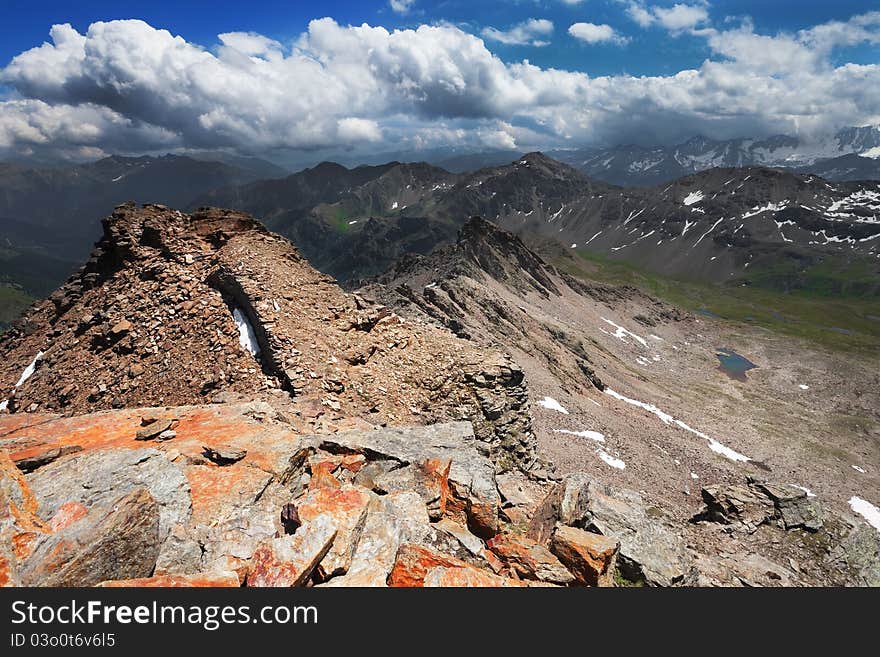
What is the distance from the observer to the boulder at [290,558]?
863 cm

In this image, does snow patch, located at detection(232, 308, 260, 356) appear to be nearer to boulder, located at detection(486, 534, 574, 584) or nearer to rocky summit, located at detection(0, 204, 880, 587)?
rocky summit, located at detection(0, 204, 880, 587)

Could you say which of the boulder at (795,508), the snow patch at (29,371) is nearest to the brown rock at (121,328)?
the snow patch at (29,371)

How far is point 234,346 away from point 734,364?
209824 millimetres

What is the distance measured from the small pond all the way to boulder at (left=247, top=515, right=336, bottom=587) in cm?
18795

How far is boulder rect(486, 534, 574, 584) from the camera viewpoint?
1154 cm

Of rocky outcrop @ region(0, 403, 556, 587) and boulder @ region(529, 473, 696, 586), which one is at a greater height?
rocky outcrop @ region(0, 403, 556, 587)

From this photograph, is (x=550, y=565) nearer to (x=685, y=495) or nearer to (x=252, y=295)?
(x=252, y=295)

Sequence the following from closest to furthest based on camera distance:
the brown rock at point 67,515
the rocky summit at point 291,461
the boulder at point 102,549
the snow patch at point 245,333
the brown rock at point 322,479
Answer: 1. the boulder at point 102,549
2. the rocky summit at point 291,461
3. the brown rock at point 67,515
4. the brown rock at point 322,479
5. the snow patch at point 245,333

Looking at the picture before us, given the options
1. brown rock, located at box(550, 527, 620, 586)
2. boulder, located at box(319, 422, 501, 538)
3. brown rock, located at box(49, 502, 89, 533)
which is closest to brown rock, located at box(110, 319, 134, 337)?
boulder, located at box(319, 422, 501, 538)

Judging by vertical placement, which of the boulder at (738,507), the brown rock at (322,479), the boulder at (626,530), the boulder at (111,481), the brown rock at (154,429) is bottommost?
the boulder at (738,507)

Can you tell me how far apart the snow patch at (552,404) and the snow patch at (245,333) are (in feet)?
144

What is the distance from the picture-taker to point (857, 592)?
8.65 meters

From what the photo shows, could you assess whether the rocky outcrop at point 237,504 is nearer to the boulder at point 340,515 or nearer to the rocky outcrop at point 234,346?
the boulder at point 340,515

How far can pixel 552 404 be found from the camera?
201 ft
